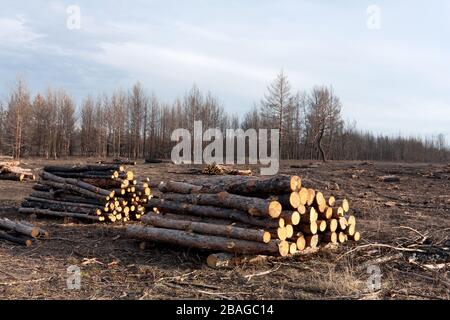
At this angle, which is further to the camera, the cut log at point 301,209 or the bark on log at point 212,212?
the cut log at point 301,209

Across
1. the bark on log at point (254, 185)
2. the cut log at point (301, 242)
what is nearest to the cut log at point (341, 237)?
the cut log at point (301, 242)

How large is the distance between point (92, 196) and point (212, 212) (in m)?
4.79

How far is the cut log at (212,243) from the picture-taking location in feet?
23.2

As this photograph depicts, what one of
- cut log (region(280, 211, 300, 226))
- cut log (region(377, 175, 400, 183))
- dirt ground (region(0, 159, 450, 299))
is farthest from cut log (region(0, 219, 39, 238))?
cut log (region(377, 175, 400, 183))

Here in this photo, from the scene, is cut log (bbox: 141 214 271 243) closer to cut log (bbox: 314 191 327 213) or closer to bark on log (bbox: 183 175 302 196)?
bark on log (bbox: 183 175 302 196)

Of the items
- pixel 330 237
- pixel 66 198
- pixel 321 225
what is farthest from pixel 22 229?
pixel 330 237

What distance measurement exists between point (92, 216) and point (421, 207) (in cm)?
1007

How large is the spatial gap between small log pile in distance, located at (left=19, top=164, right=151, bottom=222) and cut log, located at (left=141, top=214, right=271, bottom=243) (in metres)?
2.94

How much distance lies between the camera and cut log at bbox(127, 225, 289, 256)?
7.06 meters

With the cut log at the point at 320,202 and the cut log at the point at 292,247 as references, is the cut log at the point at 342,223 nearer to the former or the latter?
the cut log at the point at 320,202

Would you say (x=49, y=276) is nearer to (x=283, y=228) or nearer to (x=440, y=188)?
(x=283, y=228)

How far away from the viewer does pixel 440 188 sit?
1966 centimetres

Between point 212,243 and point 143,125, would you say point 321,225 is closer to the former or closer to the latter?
point 212,243
